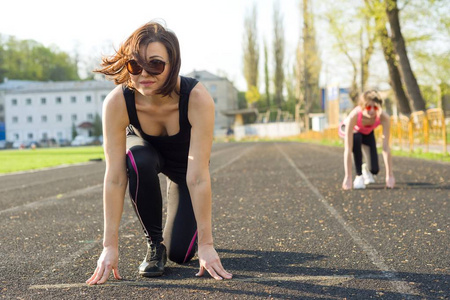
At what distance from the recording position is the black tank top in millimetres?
3322

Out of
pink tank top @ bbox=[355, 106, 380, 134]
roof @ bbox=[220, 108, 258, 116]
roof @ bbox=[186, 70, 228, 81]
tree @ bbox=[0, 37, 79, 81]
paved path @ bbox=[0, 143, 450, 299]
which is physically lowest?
paved path @ bbox=[0, 143, 450, 299]

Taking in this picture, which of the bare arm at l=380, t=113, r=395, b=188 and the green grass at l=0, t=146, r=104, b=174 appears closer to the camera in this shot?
the bare arm at l=380, t=113, r=395, b=188

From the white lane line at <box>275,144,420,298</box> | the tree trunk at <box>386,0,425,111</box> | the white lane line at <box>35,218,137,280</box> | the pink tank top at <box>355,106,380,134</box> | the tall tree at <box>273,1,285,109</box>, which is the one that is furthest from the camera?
the tall tree at <box>273,1,285,109</box>

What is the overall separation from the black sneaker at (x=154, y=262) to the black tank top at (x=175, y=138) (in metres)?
0.61

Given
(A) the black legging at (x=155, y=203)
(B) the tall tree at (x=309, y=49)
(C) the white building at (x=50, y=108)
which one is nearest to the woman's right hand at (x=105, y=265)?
(A) the black legging at (x=155, y=203)

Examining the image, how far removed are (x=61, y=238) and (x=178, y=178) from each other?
1715 millimetres

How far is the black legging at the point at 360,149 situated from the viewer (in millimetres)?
8445

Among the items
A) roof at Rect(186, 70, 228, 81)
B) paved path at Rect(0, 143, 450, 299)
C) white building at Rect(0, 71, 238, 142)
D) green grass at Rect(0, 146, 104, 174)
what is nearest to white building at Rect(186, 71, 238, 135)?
roof at Rect(186, 70, 228, 81)

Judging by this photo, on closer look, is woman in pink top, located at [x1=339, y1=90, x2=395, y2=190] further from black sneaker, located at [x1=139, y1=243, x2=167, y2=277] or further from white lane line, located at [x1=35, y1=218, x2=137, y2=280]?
black sneaker, located at [x1=139, y1=243, x2=167, y2=277]

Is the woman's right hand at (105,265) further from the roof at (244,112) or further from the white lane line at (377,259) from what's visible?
the roof at (244,112)

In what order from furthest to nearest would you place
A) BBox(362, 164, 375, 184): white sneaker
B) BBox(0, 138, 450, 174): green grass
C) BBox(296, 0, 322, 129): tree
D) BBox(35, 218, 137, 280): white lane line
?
BBox(296, 0, 322, 129): tree < BBox(0, 138, 450, 174): green grass < BBox(362, 164, 375, 184): white sneaker < BBox(35, 218, 137, 280): white lane line

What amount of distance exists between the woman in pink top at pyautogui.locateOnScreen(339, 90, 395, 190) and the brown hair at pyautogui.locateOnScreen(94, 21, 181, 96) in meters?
5.17

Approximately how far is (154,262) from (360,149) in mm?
5836

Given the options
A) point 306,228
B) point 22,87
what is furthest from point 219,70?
point 306,228
